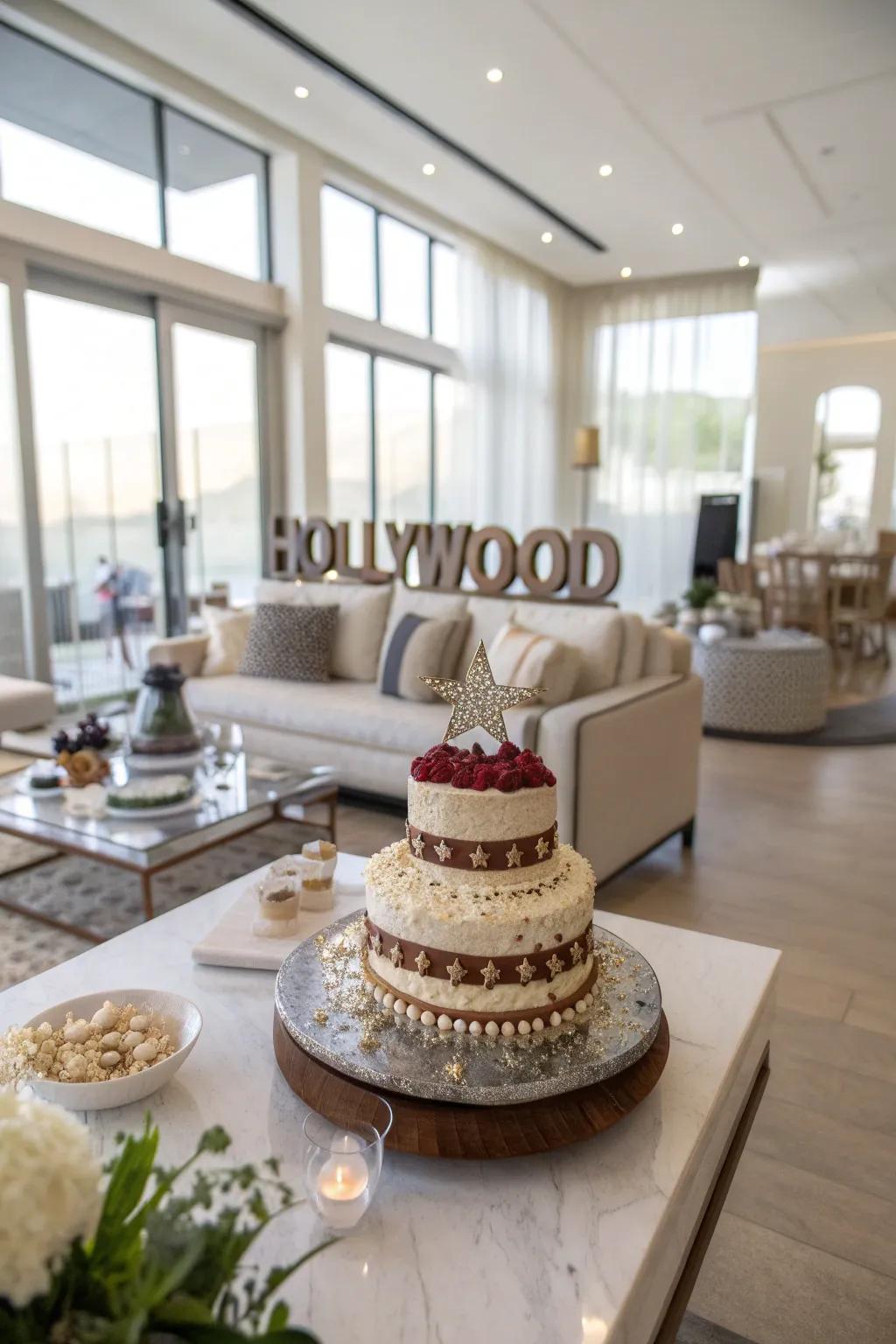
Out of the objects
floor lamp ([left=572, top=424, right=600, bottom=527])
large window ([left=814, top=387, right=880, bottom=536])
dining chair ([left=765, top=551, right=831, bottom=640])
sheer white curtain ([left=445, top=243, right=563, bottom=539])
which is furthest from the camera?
large window ([left=814, top=387, right=880, bottom=536])

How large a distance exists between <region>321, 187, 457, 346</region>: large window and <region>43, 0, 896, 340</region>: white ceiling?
15.3 inches

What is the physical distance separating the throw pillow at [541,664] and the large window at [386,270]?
4533 mm

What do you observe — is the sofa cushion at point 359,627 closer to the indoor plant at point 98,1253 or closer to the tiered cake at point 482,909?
the tiered cake at point 482,909

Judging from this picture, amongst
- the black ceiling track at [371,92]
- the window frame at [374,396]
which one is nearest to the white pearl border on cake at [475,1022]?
the black ceiling track at [371,92]

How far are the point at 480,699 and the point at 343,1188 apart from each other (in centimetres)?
68

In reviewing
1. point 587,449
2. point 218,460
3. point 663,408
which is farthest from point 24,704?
point 663,408

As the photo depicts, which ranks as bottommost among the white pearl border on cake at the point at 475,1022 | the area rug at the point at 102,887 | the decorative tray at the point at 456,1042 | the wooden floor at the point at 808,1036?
the wooden floor at the point at 808,1036

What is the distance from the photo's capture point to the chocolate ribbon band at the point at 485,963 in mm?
1141

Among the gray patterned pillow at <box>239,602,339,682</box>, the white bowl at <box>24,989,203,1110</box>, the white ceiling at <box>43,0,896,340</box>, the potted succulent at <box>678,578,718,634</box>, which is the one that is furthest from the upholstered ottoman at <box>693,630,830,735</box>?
the white bowl at <box>24,989,203,1110</box>

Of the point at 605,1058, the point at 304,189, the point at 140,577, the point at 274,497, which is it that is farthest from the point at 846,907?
the point at 304,189

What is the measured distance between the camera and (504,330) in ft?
27.6

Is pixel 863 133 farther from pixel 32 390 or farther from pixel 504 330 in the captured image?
pixel 32 390

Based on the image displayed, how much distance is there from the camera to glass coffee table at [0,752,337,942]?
232 centimetres

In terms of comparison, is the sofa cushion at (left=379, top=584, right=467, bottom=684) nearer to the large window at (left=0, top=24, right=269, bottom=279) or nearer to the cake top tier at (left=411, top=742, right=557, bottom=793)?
the cake top tier at (left=411, top=742, right=557, bottom=793)
